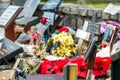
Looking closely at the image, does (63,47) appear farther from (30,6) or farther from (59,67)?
(30,6)

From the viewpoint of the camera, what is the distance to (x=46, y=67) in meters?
6.03

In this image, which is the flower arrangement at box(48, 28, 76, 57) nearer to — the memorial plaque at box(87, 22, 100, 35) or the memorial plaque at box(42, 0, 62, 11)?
the memorial plaque at box(87, 22, 100, 35)

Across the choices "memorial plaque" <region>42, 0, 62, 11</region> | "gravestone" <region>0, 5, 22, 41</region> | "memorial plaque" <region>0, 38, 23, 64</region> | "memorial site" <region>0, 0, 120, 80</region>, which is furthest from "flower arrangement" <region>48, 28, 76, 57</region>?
"memorial plaque" <region>42, 0, 62, 11</region>

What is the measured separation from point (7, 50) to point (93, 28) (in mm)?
1813

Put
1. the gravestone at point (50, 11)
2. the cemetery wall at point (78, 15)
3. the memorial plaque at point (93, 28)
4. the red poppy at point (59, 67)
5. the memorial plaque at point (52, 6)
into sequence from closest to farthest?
1. the red poppy at point (59, 67)
2. the memorial plaque at point (93, 28)
3. the gravestone at point (50, 11)
4. the cemetery wall at point (78, 15)
5. the memorial plaque at point (52, 6)

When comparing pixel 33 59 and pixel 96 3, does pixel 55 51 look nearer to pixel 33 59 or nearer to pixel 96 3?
pixel 33 59

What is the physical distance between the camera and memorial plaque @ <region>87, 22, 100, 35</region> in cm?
691

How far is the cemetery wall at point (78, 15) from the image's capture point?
28.5 feet

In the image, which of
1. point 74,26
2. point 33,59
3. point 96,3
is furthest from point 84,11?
point 96,3

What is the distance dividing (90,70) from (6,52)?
1069 millimetres

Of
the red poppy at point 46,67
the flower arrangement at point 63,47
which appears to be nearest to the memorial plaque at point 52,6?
the flower arrangement at point 63,47

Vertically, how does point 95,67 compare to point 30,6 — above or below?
below

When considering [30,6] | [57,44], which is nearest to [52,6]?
[30,6]

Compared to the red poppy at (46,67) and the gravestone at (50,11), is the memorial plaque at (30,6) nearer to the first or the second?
the gravestone at (50,11)
